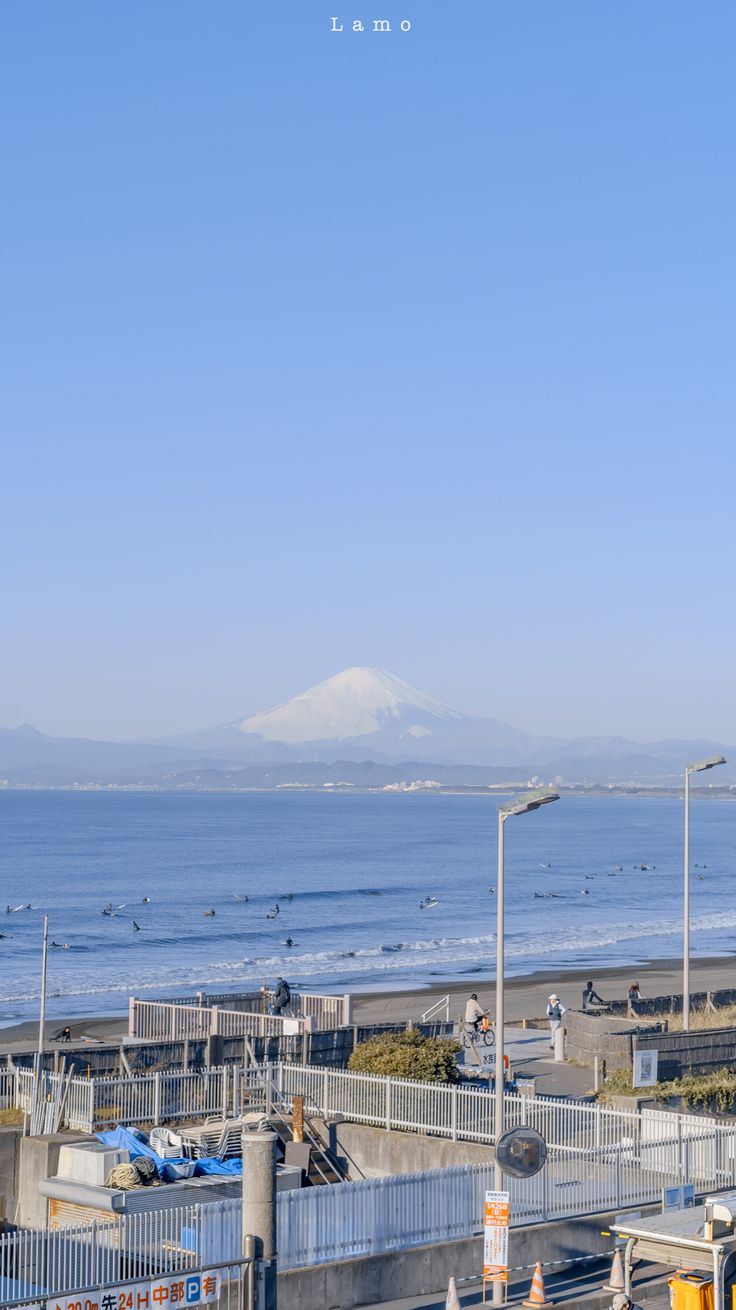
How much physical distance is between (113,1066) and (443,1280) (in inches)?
446

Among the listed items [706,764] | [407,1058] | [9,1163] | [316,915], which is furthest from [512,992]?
[316,915]

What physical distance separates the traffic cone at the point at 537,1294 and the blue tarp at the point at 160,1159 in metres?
5.55

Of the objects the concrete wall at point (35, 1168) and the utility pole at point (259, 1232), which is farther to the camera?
the concrete wall at point (35, 1168)

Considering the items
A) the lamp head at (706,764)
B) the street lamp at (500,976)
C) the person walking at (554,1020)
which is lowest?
the person walking at (554,1020)

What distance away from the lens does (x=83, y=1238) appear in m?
16.3

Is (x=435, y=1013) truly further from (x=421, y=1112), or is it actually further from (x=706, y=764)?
(x=421, y=1112)

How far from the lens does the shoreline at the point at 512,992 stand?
51875 millimetres

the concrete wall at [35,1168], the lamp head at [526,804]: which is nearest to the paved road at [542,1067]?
the concrete wall at [35,1168]

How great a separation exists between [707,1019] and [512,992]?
23441mm

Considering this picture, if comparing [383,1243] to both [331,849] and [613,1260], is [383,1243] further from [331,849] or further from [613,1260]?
[331,849]

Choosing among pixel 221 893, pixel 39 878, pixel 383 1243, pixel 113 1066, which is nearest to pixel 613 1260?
pixel 383 1243

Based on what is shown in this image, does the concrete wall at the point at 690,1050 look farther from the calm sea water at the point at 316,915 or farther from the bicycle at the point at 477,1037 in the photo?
the calm sea water at the point at 316,915

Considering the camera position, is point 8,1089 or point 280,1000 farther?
point 280,1000

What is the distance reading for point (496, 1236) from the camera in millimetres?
17797
